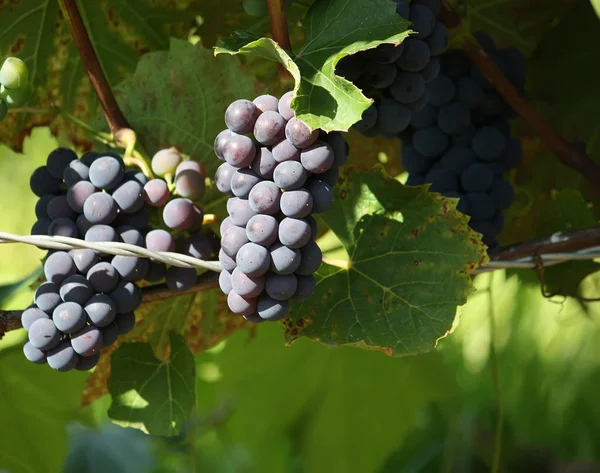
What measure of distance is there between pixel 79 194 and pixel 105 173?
3 cm

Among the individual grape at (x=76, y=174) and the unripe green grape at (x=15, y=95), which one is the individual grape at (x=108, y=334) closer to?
the individual grape at (x=76, y=174)

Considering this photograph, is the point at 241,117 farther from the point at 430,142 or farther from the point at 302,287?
the point at 430,142

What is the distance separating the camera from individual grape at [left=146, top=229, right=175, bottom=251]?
73 cm

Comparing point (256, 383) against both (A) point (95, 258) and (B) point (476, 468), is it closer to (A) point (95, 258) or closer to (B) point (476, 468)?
(A) point (95, 258)

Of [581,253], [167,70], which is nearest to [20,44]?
[167,70]

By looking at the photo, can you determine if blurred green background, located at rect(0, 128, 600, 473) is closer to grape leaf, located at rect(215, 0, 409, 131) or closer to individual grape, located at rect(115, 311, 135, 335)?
individual grape, located at rect(115, 311, 135, 335)

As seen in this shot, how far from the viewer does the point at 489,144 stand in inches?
36.4

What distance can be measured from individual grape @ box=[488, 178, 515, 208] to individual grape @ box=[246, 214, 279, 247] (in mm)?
394

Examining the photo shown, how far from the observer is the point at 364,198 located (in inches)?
31.8

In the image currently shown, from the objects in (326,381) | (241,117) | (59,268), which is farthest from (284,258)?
(326,381)

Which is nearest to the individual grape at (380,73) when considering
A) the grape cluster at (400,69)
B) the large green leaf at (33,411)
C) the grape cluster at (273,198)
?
the grape cluster at (400,69)

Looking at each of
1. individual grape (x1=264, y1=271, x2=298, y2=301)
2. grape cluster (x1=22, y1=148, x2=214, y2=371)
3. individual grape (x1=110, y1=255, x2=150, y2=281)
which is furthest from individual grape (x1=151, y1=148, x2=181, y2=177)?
individual grape (x1=264, y1=271, x2=298, y2=301)

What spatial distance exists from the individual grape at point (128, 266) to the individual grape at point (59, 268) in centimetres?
4

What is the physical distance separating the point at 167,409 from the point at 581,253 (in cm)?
52
